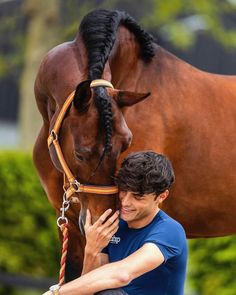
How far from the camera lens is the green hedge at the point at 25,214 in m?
7.22

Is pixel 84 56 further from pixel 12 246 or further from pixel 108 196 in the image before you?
pixel 12 246

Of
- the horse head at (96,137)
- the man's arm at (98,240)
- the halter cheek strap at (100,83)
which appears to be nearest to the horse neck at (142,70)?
the halter cheek strap at (100,83)

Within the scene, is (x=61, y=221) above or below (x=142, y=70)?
below

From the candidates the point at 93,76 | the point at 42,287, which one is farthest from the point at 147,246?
the point at 42,287

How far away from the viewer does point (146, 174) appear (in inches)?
121

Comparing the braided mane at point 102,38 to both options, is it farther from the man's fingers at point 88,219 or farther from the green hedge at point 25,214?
the green hedge at point 25,214

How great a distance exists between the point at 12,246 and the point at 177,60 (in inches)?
138

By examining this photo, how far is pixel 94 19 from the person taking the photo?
3.90 metres

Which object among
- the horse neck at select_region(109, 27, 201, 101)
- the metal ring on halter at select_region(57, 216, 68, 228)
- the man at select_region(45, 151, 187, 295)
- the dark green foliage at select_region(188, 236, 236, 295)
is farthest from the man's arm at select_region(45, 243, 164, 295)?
the dark green foliage at select_region(188, 236, 236, 295)

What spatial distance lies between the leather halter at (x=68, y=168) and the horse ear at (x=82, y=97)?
0.30ft

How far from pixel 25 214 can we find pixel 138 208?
4238 mm

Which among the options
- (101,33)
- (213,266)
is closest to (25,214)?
(213,266)

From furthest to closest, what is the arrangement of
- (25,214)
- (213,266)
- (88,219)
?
1. (25,214)
2. (213,266)
3. (88,219)

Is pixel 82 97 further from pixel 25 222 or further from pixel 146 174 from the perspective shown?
pixel 25 222
